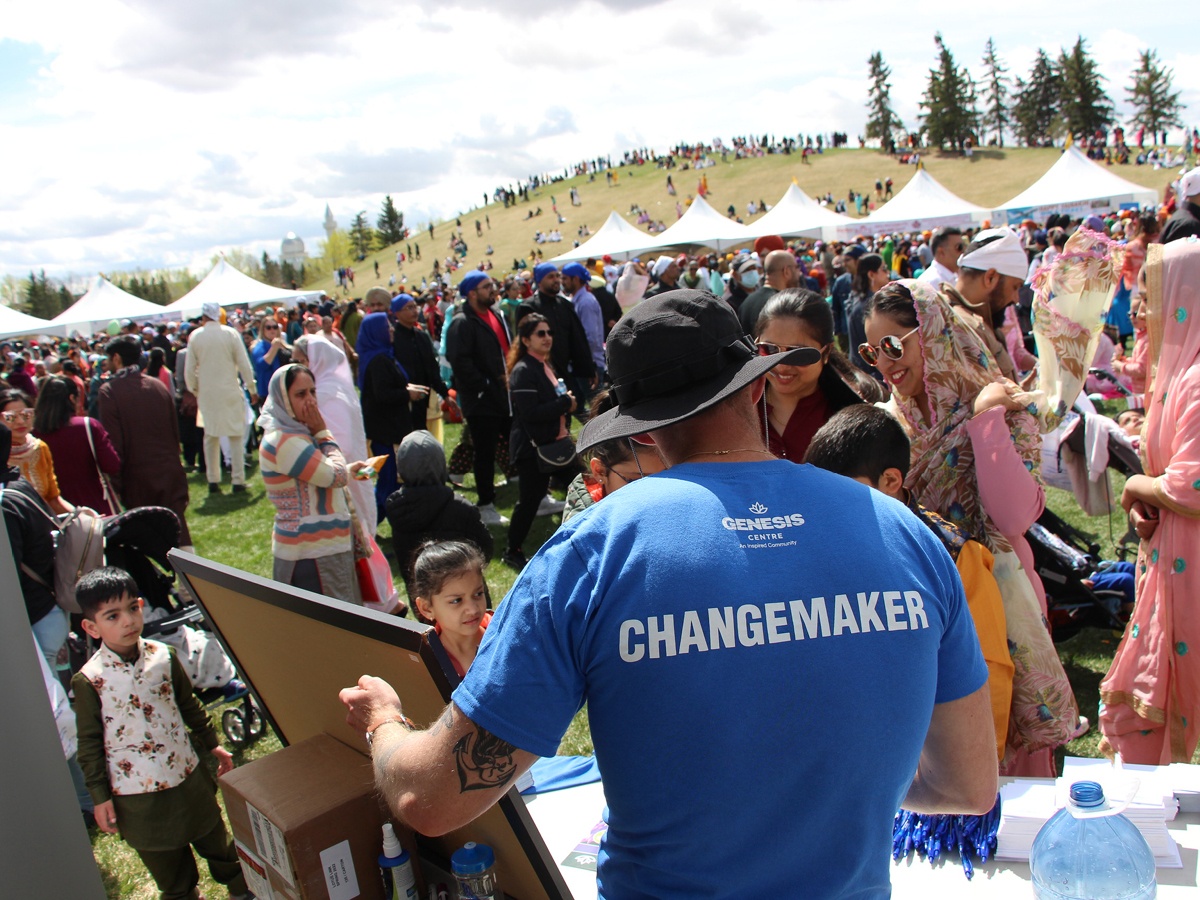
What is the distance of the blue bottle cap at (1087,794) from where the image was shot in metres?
1.64

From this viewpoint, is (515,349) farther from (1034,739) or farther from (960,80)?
(960,80)

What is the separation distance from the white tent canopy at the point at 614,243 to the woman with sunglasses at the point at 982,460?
23303 millimetres

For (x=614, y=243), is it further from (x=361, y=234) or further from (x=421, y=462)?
(x=361, y=234)

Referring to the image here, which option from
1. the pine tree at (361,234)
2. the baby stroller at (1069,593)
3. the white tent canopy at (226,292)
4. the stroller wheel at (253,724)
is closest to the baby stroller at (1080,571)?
the baby stroller at (1069,593)

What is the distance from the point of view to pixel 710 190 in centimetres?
7562

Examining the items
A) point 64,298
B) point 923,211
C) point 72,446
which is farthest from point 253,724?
point 64,298

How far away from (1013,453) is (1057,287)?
72cm

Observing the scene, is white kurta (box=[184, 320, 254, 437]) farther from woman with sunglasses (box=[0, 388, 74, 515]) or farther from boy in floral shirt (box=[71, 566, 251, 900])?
boy in floral shirt (box=[71, 566, 251, 900])

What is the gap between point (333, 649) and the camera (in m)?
1.56

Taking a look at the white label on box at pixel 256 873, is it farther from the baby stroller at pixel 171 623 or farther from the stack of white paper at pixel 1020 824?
the baby stroller at pixel 171 623

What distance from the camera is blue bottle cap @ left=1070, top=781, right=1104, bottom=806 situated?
5.39ft

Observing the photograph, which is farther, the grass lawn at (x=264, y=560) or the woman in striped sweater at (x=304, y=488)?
the woman in striped sweater at (x=304, y=488)

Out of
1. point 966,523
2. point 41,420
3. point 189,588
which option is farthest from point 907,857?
point 41,420

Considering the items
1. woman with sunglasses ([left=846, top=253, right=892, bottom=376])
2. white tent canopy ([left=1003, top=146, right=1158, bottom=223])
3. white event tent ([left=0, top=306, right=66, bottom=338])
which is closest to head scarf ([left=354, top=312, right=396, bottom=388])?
woman with sunglasses ([left=846, top=253, right=892, bottom=376])
